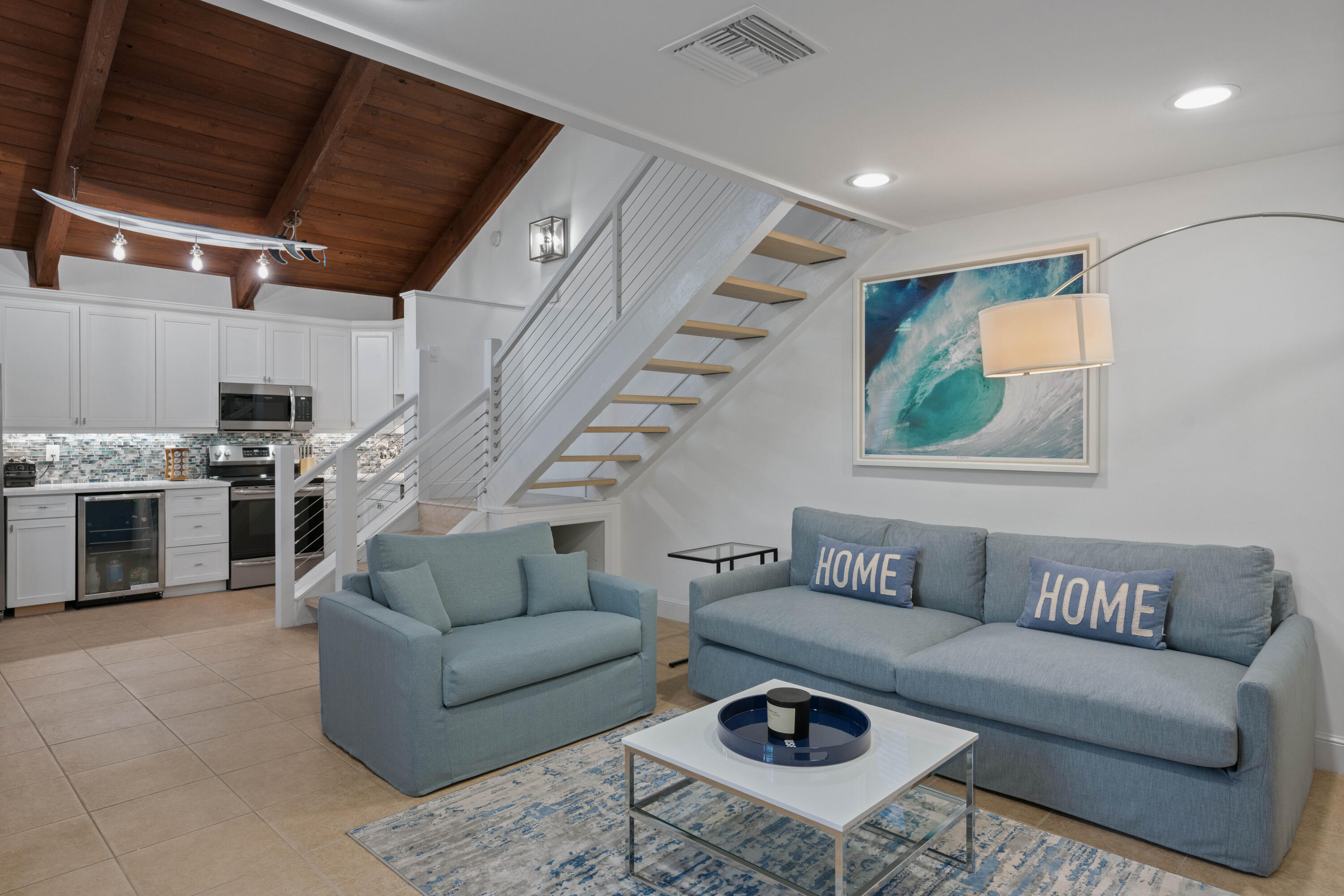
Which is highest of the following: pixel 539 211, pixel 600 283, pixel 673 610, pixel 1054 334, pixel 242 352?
pixel 539 211

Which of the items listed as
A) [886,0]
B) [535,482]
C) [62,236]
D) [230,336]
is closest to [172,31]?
[62,236]

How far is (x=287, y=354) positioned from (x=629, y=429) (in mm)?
3821

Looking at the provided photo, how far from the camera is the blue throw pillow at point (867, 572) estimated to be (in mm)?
3658

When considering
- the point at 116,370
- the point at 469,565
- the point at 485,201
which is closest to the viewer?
the point at 469,565

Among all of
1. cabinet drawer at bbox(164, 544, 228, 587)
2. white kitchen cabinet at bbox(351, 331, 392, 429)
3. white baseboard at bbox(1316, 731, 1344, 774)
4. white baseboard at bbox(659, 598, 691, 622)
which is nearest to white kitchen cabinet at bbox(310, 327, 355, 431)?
white kitchen cabinet at bbox(351, 331, 392, 429)

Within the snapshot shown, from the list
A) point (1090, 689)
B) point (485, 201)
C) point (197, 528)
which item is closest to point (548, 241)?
point (485, 201)

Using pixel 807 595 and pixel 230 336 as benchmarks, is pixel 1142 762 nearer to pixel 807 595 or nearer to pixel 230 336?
pixel 807 595

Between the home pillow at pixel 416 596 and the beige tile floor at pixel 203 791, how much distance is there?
616mm

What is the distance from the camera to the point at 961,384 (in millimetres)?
3971

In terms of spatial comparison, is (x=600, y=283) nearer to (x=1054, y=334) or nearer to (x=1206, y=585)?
(x=1054, y=334)

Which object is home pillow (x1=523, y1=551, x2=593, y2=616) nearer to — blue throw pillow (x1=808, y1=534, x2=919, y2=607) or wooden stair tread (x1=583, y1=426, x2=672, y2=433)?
wooden stair tread (x1=583, y1=426, x2=672, y2=433)

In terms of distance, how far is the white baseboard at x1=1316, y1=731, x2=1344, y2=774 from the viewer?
3023mm

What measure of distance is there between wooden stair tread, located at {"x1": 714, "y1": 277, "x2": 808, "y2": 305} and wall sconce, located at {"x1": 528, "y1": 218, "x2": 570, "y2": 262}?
2.14m

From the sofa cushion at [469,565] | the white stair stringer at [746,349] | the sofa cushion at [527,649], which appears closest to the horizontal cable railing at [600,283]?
the white stair stringer at [746,349]
